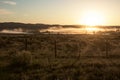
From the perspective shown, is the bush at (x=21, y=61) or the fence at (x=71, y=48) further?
the fence at (x=71, y=48)

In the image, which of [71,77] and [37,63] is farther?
[37,63]

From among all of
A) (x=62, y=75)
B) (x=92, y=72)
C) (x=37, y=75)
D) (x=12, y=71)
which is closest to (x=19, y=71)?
(x=12, y=71)

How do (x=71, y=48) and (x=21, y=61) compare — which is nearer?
(x=21, y=61)

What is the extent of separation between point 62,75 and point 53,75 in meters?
0.55

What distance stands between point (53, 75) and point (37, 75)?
0.91 m

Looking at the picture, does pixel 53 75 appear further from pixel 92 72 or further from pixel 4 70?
pixel 4 70

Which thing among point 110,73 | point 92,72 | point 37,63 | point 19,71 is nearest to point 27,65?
point 37,63

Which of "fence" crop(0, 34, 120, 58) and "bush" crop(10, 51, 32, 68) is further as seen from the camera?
"fence" crop(0, 34, 120, 58)

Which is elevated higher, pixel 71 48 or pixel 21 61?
pixel 21 61

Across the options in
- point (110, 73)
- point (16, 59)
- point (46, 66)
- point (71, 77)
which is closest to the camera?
point (71, 77)

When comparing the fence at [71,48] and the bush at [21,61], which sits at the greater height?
the bush at [21,61]

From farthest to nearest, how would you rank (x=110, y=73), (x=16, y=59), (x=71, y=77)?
1. (x=16, y=59)
2. (x=110, y=73)
3. (x=71, y=77)

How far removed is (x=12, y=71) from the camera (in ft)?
52.6

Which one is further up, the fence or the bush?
the bush
